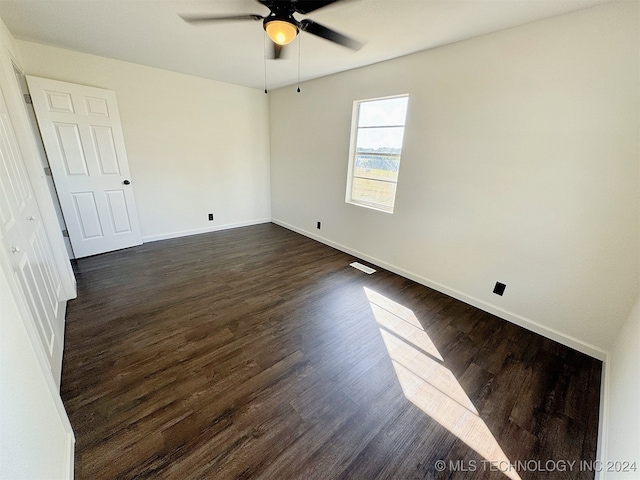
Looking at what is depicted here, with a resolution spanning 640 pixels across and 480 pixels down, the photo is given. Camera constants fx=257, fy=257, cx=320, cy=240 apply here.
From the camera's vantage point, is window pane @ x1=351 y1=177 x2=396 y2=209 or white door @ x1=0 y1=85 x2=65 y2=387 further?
window pane @ x1=351 y1=177 x2=396 y2=209

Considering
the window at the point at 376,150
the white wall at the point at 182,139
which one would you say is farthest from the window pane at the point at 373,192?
the white wall at the point at 182,139

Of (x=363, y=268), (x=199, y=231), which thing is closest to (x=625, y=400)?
(x=363, y=268)

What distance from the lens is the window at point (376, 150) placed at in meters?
3.10

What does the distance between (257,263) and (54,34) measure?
3.09m

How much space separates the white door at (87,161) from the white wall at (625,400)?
500 centimetres

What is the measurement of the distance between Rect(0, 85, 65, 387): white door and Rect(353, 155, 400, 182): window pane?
321 cm

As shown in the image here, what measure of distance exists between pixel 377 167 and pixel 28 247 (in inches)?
130

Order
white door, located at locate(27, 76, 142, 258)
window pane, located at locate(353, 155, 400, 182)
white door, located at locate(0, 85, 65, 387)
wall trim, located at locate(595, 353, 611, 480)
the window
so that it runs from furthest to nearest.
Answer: window pane, located at locate(353, 155, 400, 182), the window, white door, located at locate(27, 76, 142, 258), white door, located at locate(0, 85, 65, 387), wall trim, located at locate(595, 353, 611, 480)

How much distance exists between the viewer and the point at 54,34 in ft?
8.34

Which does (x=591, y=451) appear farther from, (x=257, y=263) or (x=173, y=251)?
(x=173, y=251)

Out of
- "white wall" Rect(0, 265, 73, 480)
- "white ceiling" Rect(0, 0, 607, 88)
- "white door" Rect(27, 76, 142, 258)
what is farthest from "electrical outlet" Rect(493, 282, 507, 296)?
"white door" Rect(27, 76, 142, 258)

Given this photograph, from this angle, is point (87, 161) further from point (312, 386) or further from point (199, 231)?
point (312, 386)

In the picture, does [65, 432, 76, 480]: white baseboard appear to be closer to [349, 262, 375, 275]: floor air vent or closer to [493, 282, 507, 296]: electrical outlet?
[349, 262, 375, 275]: floor air vent

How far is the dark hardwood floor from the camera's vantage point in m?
1.31
